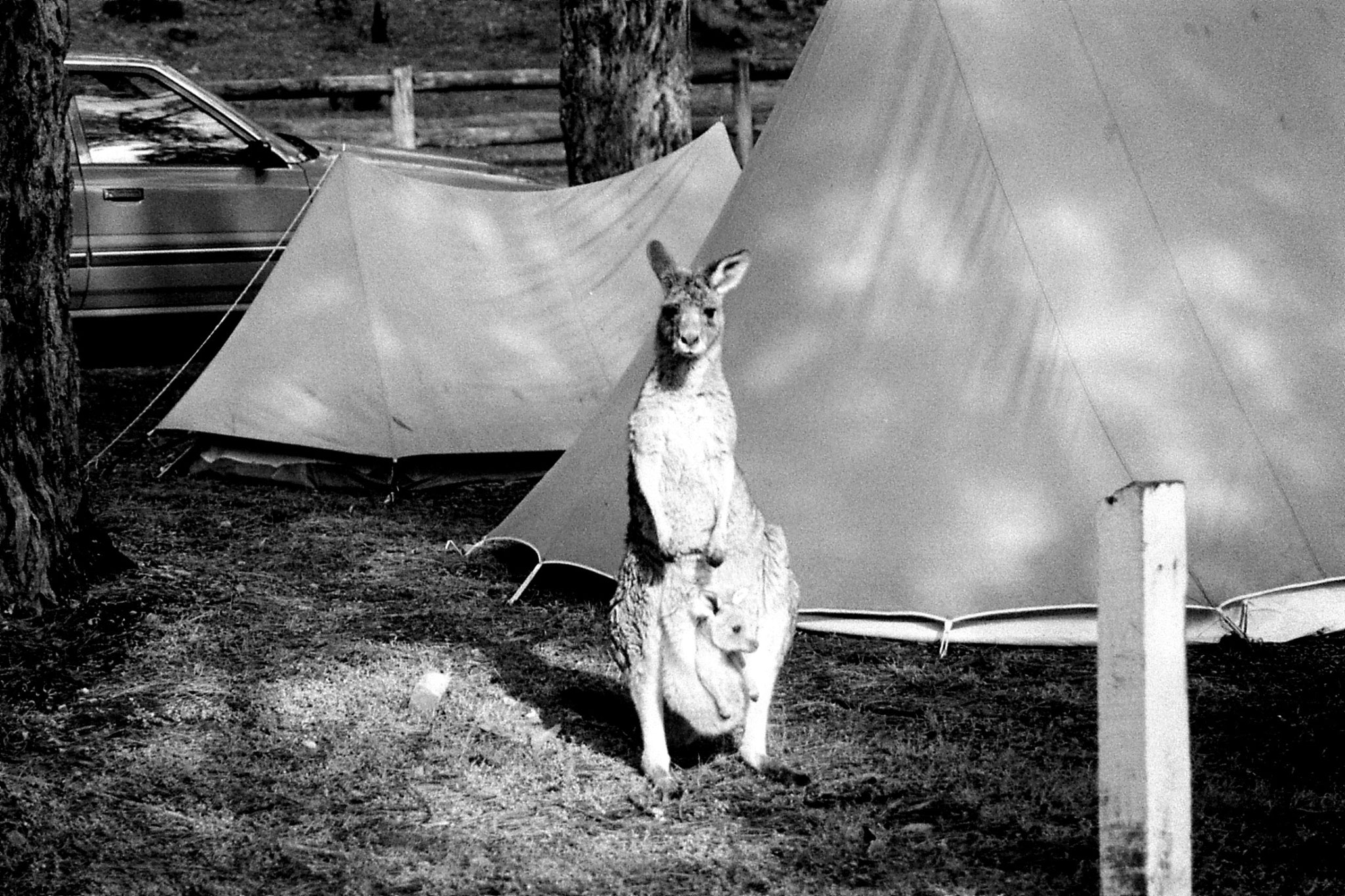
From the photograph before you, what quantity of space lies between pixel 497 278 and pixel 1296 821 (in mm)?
5897

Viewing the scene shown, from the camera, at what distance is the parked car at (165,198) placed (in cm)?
1051

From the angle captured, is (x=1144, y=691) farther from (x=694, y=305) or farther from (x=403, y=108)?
(x=403, y=108)

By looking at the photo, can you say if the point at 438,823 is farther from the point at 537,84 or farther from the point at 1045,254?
the point at 537,84

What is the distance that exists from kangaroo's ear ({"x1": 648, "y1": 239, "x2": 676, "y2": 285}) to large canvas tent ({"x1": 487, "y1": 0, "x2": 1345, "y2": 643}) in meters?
1.42

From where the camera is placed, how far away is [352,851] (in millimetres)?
4500

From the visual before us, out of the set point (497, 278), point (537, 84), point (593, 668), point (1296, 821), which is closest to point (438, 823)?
point (593, 668)

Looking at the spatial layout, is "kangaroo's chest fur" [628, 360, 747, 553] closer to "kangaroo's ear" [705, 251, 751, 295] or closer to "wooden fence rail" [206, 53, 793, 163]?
"kangaroo's ear" [705, 251, 751, 295]

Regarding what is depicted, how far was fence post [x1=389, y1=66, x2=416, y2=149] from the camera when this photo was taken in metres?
15.5

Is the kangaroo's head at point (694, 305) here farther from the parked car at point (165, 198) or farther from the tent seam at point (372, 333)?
the parked car at point (165, 198)

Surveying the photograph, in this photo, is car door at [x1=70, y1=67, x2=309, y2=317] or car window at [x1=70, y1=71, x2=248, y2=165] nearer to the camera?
car door at [x1=70, y1=67, x2=309, y2=317]

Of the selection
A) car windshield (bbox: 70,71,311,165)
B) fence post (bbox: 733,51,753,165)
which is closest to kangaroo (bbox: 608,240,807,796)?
car windshield (bbox: 70,71,311,165)

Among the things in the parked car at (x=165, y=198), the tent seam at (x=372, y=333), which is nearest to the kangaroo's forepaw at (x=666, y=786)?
the tent seam at (x=372, y=333)

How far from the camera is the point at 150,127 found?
428 inches

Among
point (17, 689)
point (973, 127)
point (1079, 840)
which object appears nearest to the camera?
point (1079, 840)
